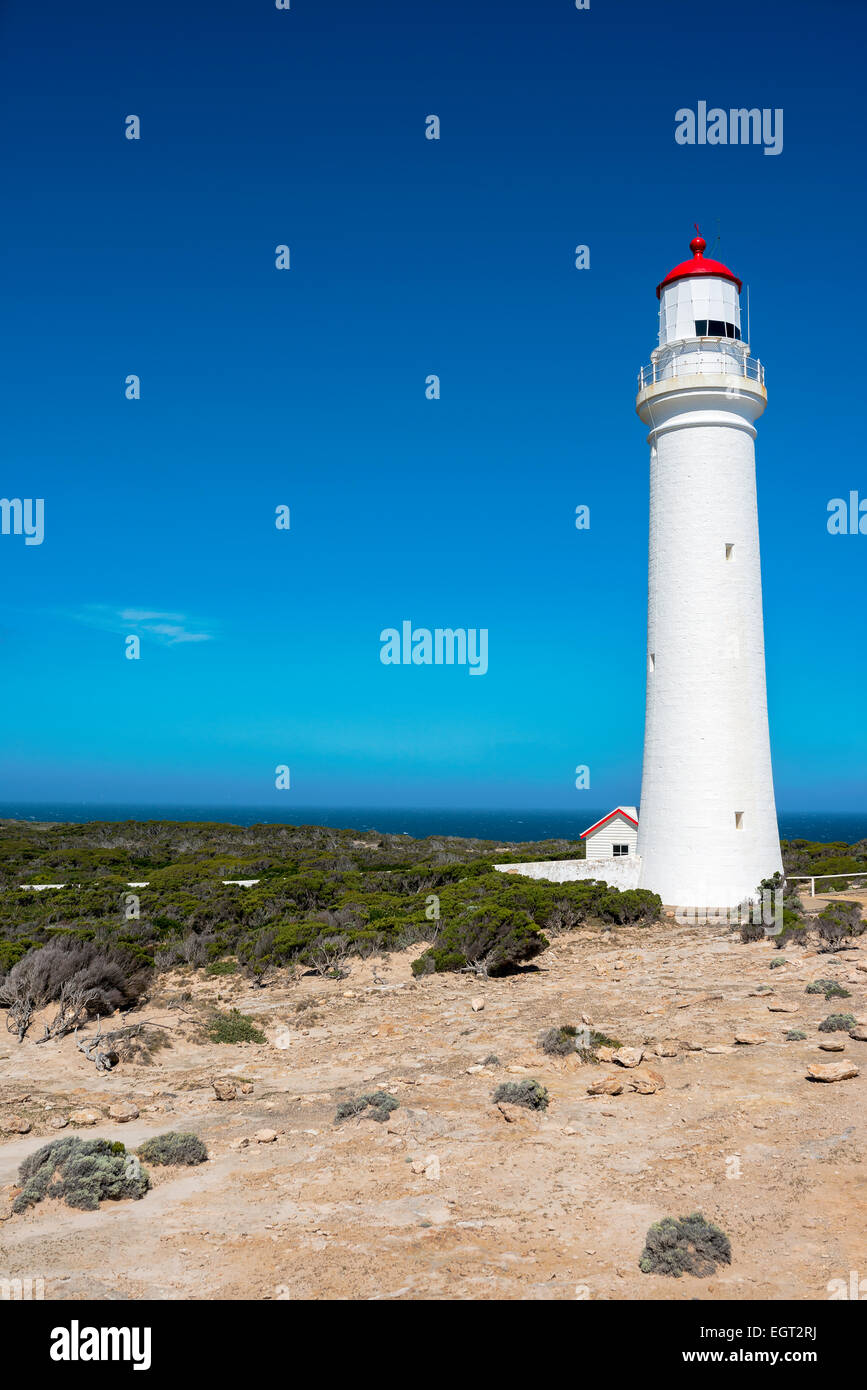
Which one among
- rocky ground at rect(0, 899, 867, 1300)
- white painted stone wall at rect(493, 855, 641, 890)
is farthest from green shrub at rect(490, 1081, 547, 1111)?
white painted stone wall at rect(493, 855, 641, 890)

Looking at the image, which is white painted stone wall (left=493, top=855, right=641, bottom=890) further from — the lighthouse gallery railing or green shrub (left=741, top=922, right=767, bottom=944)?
the lighthouse gallery railing

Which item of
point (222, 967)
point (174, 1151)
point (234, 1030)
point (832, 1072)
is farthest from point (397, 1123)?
point (222, 967)

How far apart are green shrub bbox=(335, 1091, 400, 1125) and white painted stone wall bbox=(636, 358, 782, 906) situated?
A: 40.7 feet

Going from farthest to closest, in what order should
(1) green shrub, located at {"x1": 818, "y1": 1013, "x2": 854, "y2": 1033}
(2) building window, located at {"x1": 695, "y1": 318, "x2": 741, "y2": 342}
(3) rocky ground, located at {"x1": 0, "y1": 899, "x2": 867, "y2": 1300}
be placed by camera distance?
(2) building window, located at {"x1": 695, "y1": 318, "x2": 741, "y2": 342} → (1) green shrub, located at {"x1": 818, "y1": 1013, "x2": 854, "y2": 1033} → (3) rocky ground, located at {"x1": 0, "y1": 899, "x2": 867, "y2": 1300}

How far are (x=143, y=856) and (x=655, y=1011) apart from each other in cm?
2666

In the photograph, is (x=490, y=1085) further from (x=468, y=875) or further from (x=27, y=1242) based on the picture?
(x=468, y=875)

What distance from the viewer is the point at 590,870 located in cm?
2186

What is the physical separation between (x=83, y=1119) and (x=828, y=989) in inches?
373

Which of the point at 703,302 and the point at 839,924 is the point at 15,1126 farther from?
the point at 703,302

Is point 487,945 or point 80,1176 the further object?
point 487,945

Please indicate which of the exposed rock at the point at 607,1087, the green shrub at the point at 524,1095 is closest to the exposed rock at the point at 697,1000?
the exposed rock at the point at 607,1087

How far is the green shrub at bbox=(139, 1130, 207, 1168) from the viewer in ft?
24.3
